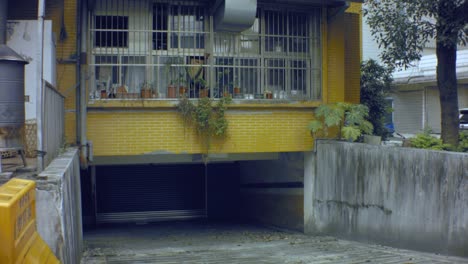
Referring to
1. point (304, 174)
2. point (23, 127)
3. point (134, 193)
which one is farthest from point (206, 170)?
point (23, 127)

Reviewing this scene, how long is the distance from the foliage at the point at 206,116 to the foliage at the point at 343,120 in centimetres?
182

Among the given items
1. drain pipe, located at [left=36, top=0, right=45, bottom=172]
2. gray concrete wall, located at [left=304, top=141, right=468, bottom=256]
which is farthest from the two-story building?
drain pipe, located at [left=36, top=0, right=45, bottom=172]

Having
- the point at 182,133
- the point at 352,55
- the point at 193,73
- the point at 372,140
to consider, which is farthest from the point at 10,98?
the point at 352,55

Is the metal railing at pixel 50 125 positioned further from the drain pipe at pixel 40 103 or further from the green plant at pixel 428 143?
the green plant at pixel 428 143

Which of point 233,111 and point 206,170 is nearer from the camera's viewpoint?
point 233,111

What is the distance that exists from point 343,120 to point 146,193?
282 inches

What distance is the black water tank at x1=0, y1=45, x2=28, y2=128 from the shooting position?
Result: 689 centimetres

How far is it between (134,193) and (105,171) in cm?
107

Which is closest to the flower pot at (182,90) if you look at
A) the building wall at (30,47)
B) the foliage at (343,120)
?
the building wall at (30,47)

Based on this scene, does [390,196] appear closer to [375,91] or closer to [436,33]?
[436,33]

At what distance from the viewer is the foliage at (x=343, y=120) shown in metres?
10.1

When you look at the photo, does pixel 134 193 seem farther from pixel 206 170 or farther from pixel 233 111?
pixel 233 111

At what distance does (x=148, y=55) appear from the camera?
1043 cm

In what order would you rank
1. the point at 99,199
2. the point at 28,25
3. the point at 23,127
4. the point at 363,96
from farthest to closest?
the point at 99,199, the point at 363,96, the point at 28,25, the point at 23,127
